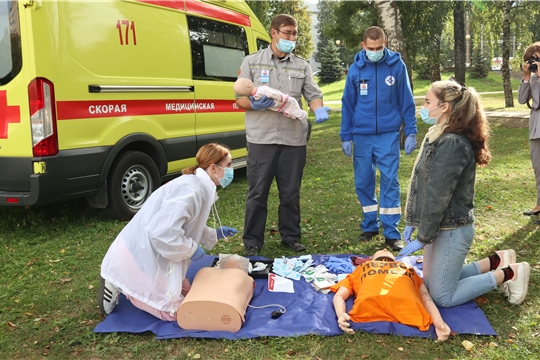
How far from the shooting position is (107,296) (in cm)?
343

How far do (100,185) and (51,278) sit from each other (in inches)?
51.7

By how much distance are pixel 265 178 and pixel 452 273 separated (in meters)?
1.91

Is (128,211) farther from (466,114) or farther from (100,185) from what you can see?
(466,114)

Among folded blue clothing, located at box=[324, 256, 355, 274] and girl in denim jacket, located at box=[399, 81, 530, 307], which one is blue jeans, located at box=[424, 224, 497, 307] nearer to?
girl in denim jacket, located at box=[399, 81, 530, 307]

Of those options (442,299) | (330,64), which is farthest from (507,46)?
(330,64)

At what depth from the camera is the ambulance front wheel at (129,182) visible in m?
5.59

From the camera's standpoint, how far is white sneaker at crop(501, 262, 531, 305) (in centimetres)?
349

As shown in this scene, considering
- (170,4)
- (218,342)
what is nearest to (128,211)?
(170,4)

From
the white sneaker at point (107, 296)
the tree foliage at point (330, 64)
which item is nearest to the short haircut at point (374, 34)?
the white sneaker at point (107, 296)

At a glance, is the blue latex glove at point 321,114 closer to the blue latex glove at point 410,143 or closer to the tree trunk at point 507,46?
the blue latex glove at point 410,143

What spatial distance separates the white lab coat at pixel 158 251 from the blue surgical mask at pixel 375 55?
2.31 m

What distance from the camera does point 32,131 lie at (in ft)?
15.4

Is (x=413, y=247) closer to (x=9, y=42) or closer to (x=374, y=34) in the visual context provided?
(x=374, y=34)

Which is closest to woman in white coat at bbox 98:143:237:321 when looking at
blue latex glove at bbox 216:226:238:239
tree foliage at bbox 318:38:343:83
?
blue latex glove at bbox 216:226:238:239
